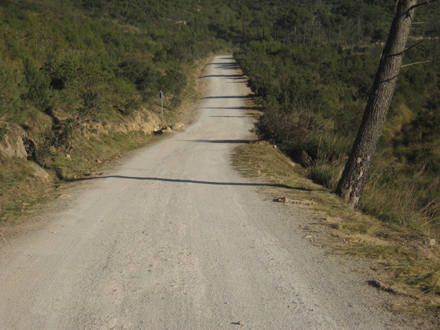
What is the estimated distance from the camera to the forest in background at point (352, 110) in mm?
8570

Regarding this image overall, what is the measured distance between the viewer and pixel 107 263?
178 inches

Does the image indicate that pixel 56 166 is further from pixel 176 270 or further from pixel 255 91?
pixel 255 91

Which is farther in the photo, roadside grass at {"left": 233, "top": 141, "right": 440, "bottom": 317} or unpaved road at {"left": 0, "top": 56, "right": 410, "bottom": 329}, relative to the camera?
roadside grass at {"left": 233, "top": 141, "right": 440, "bottom": 317}

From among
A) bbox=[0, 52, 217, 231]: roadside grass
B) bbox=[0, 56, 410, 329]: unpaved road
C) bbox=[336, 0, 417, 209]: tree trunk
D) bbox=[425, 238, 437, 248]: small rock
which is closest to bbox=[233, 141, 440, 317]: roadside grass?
bbox=[425, 238, 437, 248]: small rock

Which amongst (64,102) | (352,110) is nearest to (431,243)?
(64,102)

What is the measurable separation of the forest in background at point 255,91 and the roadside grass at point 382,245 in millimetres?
1112

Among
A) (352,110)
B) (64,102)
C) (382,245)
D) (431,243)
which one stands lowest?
(352,110)

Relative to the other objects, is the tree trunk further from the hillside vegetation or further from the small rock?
the hillside vegetation

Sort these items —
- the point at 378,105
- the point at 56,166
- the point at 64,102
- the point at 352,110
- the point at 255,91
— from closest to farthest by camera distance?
the point at 378,105 < the point at 56,166 < the point at 64,102 < the point at 352,110 < the point at 255,91

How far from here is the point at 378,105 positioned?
22.6ft

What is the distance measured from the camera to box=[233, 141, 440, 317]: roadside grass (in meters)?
3.68

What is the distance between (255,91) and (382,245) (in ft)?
89.0

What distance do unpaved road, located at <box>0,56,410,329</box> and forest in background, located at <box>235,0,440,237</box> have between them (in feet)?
9.58

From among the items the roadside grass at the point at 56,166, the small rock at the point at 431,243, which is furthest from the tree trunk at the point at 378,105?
the roadside grass at the point at 56,166
